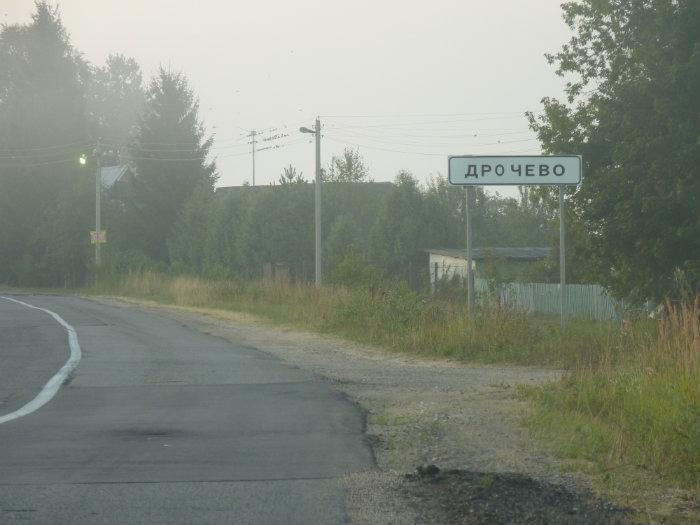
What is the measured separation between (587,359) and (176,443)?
6733 millimetres

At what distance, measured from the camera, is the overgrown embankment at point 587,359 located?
7.64m

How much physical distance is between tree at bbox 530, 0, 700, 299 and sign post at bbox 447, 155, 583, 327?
20.0 ft

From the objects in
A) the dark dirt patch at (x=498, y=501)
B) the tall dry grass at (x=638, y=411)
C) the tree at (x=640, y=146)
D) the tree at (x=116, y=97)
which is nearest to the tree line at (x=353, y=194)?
the tree at (x=640, y=146)

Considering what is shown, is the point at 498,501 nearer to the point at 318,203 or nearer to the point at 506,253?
the point at 318,203

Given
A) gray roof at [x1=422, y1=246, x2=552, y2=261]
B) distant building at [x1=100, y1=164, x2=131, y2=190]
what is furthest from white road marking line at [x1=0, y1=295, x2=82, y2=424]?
distant building at [x1=100, y1=164, x2=131, y2=190]

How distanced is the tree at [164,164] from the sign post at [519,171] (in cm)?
4507

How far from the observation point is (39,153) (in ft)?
202

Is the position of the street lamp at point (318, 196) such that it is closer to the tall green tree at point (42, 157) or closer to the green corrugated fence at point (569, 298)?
the green corrugated fence at point (569, 298)

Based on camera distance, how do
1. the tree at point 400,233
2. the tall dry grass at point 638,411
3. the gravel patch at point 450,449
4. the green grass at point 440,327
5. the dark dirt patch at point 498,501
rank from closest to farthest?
the dark dirt patch at point 498,501 → the gravel patch at point 450,449 → the tall dry grass at point 638,411 → the green grass at point 440,327 → the tree at point 400,233

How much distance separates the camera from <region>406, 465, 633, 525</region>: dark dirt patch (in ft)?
19.9

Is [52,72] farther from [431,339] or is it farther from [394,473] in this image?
[394,473]

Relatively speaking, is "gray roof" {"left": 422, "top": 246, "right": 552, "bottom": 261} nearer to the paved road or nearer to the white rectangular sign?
the white rectangular sign

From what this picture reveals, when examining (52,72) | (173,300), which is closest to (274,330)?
(173,300)

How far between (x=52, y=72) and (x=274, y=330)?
4580 centimetres
